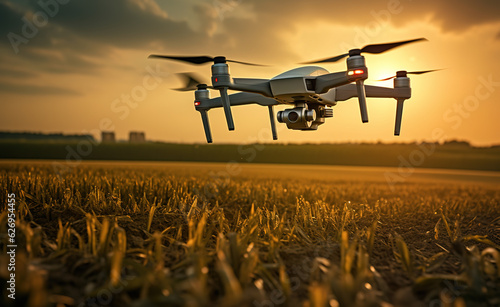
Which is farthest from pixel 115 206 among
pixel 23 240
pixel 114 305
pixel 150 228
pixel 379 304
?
pixel 379 304

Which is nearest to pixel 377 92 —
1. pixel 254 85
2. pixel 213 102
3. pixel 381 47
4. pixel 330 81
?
pixel 330 81

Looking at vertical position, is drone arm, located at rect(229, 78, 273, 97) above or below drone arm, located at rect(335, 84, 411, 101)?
above

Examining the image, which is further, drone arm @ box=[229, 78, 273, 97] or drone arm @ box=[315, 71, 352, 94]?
drone arm @ box=[229, 78, 273, 97]

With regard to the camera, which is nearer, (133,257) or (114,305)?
(114,305)

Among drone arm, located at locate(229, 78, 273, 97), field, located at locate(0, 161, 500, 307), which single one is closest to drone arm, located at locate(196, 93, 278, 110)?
drone arm, located at locate(229, 78, 273, 97)

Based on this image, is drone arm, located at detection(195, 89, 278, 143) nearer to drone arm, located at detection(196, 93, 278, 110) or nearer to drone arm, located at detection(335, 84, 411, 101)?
drone arm, located at detection(196, 93, 278, 110)

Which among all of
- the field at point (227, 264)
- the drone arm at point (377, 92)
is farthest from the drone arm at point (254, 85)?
the field at point (227, 264)

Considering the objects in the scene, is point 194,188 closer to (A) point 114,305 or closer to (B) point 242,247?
(B) point 242,247

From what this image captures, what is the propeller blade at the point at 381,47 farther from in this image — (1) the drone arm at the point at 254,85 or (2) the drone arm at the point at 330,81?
(1) the drone arm at the point at 254,85
